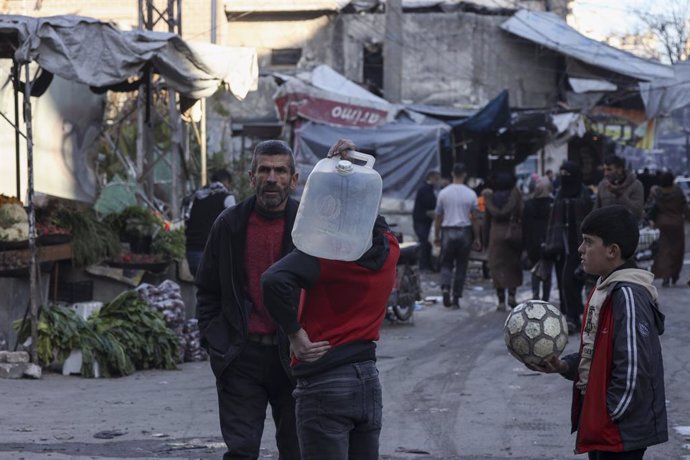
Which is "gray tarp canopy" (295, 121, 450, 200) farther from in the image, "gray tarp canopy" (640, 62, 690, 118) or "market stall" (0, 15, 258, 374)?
"market stall" (0, 15, 258, 374)

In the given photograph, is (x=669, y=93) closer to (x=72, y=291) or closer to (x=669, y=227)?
(x=669, y=227)

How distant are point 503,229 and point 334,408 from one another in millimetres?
10641

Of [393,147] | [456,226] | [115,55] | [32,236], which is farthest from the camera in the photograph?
[393,147]

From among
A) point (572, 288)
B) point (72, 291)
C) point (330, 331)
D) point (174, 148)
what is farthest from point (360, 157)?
point (174, 148)

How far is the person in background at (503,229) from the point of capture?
14547 millimetres

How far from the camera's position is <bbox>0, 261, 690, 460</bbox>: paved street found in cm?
748

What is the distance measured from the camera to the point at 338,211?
14.0ft

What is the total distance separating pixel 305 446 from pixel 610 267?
1.31 m

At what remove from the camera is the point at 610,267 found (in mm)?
4289

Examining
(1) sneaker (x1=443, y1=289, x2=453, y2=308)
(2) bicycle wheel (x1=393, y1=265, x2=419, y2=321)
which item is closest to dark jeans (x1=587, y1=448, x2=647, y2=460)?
(2) bicycle wheel (x1=393, y1=265, x2=419, y2=321)

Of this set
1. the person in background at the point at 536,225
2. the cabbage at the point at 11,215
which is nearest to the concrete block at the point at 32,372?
the cabbage at the point at 11,215

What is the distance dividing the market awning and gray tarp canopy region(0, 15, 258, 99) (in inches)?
767

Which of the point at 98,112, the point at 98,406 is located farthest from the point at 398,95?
the point at 98,406

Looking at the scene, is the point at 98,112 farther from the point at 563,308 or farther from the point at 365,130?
A: the point at 365,130
